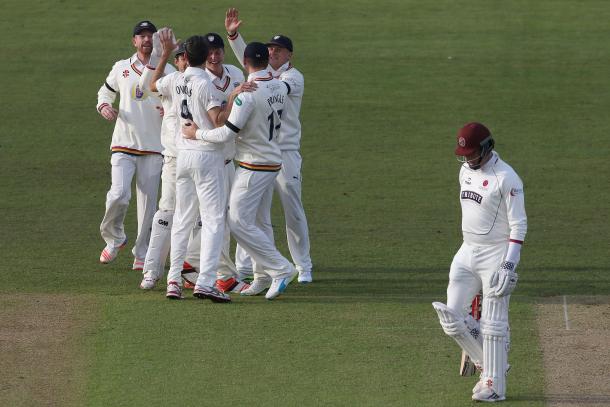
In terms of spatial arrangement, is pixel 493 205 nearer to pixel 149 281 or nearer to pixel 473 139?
pixel 473 139

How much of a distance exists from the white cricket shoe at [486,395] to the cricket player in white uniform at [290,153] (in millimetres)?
3717

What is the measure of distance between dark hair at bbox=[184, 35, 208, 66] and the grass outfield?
217cm

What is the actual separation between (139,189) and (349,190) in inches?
161

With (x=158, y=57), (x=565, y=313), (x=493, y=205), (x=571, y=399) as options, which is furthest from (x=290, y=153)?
(x=571, y=399)

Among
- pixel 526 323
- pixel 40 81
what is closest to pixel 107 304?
pixel 526 323

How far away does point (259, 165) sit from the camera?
11156 millimetres

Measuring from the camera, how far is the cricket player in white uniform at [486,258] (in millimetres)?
8453

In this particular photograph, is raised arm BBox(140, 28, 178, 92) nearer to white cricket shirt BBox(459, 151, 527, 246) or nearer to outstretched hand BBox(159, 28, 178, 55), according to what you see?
outstretched hand BBox(159, 28, 178, 55)

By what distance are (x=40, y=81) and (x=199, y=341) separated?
11.7 metres

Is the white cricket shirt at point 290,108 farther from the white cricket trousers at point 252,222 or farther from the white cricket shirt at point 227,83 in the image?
the white cricket trousers at point 252,222

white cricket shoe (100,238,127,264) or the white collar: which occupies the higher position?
the white collar

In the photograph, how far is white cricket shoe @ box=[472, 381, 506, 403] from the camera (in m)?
8.51

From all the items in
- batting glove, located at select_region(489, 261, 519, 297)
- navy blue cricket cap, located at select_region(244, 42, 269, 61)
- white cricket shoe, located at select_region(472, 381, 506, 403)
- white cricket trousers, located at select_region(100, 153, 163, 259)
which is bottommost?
white cricket shoe, located at select_region(472, 381, 506, 403)

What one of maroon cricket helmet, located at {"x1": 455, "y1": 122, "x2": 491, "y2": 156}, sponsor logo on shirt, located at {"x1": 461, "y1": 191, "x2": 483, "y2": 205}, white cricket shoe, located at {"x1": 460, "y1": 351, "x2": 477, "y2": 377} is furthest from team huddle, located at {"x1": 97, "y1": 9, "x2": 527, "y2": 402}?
maroon cricket helmet, located at {"x1": 455, "y1": 122, "x2": 491, "y2": 156}
